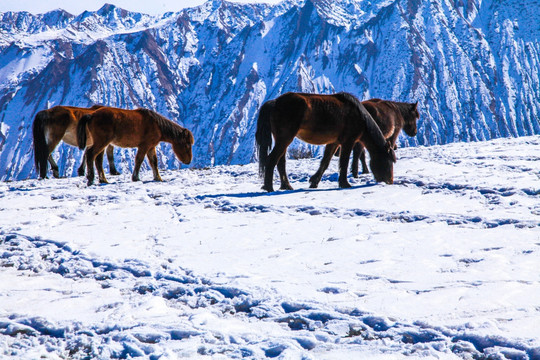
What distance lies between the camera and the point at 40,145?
47.2ft

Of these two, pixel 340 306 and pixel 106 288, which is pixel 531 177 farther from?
pixel 106 288

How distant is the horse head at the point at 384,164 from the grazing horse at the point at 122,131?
6437 millimetres

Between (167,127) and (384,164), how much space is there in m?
6.81

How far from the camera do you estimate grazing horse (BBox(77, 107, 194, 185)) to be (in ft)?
41.8

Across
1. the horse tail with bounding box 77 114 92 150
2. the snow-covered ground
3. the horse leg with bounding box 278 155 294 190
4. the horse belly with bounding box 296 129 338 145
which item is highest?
the horse tail with bounding box 77 114 92 150

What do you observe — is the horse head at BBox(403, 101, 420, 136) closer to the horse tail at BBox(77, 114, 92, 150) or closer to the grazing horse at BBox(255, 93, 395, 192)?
the grazing horse at BBox(255, 93, 395, 192)

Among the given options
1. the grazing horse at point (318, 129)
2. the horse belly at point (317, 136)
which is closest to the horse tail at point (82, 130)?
the grazing horse at point (318, 129)

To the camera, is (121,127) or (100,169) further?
(100,169)

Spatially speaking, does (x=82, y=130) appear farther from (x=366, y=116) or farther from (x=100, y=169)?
(x=366, y=116)

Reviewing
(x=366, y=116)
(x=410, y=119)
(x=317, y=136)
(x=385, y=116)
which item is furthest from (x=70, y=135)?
(x=410, y=119)

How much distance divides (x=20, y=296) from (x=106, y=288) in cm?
75

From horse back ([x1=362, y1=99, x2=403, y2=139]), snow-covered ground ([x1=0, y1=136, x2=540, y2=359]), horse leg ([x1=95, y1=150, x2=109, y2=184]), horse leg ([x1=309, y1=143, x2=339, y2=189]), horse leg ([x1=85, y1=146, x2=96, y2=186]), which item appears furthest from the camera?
horse leg ([x1=95, y1=150, x2=109, y2=184])

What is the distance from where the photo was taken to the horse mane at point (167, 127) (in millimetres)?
13469

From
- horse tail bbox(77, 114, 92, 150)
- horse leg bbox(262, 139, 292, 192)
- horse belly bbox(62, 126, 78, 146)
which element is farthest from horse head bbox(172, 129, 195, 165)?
horse leg bbox(262, 139, 292, 192)
